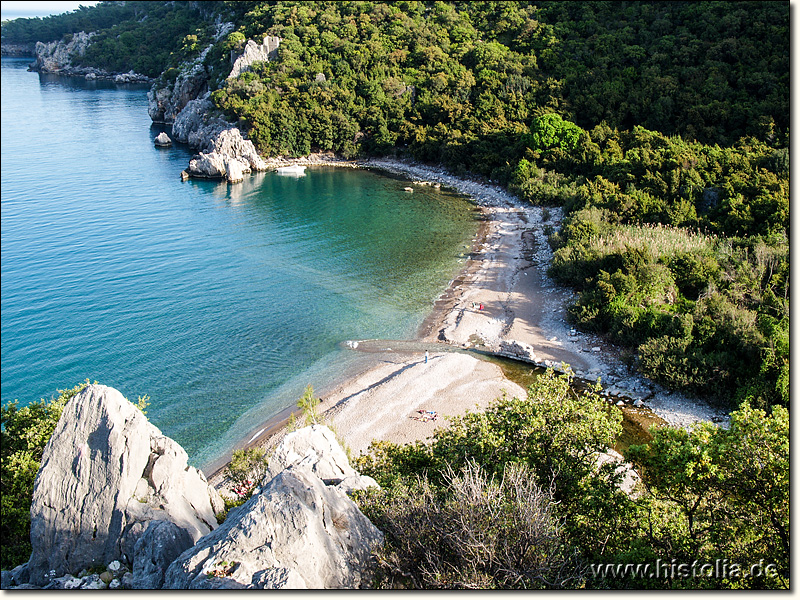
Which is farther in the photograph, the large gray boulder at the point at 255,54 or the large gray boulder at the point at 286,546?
the large gray boulder at the point at 255,54

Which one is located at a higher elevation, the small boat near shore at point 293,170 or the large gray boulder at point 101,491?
the small boat near shore at point 293,170

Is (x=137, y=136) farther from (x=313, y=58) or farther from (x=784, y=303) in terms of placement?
(x=784, y=303)

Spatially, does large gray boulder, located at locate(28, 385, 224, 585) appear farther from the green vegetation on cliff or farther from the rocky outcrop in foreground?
the green vegetation on cliff

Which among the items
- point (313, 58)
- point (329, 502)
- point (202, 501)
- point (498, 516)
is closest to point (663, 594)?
point (498, 516)

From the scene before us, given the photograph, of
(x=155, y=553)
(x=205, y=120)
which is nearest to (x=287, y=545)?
(x=155, y=553)

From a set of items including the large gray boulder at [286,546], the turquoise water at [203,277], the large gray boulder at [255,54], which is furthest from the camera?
the large gray boulder at [255,54]

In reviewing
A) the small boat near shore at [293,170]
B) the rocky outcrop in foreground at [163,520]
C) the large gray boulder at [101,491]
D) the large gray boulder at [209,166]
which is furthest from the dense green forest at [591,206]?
the large gray boulder at [209,166]

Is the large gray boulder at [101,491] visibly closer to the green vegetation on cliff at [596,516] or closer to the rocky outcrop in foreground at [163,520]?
A: the rocky outcrop in foreground at [163,520]
